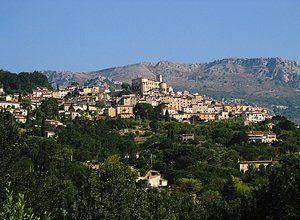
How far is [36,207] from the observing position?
26.9 metres

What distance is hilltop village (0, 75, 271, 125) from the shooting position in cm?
9819

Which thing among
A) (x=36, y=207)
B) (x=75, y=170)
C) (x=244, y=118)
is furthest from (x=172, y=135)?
(x=36, y=207)

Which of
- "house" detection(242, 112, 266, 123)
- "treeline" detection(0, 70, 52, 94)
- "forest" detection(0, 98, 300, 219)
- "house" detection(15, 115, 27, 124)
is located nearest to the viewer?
"forest" detection(0, 98, 300, 219)

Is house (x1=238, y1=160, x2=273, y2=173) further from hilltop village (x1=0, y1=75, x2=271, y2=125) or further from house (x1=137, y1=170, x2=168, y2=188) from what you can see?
hilltop village (x1=0, y1=75, x2=271, y2=125)

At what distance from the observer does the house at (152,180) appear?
60.6 metres

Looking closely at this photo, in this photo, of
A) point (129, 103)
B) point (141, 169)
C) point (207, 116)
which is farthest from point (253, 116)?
point (141, 169)

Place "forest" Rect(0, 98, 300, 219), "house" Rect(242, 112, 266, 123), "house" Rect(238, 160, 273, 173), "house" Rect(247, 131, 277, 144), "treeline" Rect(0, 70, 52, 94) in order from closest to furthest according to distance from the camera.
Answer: "forest" Rect(0, 98, 300, 219) → "house" Rect(238, 160, 273, 173) → "house" Rect(247, 131, 277, 144) → "treeline" Rect(0, 70, 52, 94) → "house" Rect(242, 112, 266, 123)

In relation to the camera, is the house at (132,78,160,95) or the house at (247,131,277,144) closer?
the house at (247,131,277,144)

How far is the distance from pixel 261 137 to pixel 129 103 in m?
30.8

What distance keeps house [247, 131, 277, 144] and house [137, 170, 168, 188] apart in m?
19.6

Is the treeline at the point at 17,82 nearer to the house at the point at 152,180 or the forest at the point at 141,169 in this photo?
the forest at the point at 141,169

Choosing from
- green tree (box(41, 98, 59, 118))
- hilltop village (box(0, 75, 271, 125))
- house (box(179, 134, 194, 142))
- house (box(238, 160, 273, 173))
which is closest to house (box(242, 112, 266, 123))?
hilltop village (box(0, 75, 271, 125))

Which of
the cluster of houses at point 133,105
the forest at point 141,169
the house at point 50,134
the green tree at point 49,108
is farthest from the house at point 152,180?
the green tree at point 49,108

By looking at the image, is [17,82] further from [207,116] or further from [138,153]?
[138,153]
